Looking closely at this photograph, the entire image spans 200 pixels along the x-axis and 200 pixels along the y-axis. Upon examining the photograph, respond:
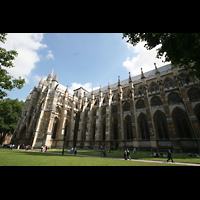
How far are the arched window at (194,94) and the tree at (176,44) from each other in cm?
1211

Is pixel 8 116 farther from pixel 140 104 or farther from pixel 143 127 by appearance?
pixel 143 127

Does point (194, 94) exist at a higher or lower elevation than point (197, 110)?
higher

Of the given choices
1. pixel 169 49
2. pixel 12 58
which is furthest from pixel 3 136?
pixel 169 49

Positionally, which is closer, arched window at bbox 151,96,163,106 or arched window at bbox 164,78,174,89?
arched window at bbox 151,96,163,106

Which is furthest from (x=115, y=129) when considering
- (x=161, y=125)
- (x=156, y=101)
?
(x=156, y=101)

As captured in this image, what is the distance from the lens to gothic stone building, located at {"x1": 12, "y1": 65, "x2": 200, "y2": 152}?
18.1m

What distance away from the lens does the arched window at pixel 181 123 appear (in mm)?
17703

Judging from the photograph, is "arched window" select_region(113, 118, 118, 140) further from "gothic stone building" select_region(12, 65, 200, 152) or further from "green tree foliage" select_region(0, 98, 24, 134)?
"green tree foliage" select_region(0, 98, 24, 134)

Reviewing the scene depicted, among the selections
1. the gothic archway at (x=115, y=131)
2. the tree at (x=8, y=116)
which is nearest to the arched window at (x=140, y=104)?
the gothic archway at (x=115, y=131)

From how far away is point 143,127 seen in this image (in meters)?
21.9

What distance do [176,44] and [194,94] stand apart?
14565 millimetres

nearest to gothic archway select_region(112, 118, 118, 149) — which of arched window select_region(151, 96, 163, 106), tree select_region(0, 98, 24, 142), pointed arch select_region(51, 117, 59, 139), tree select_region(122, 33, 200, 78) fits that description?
arched window select_region(151, 96, 163, 106)

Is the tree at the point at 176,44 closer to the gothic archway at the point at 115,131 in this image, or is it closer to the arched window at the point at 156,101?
the arched window at the point at 156,101
